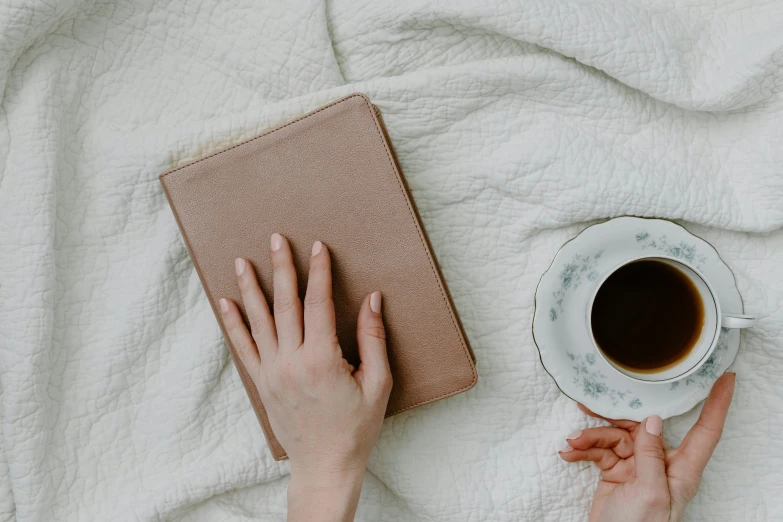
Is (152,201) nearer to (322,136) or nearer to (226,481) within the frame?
(322,136)

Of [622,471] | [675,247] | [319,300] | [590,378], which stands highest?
[319,300]

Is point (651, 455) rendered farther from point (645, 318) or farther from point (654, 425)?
point (645, 318)

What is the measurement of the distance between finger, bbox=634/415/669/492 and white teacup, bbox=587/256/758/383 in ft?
0.21

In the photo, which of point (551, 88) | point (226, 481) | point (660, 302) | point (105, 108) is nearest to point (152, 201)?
point (105, 108)

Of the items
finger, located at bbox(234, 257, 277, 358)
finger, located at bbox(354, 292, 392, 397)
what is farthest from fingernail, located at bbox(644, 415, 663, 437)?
finger, located at bbox(234, 257, 277, 358)

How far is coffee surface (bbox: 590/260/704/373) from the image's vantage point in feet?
2.17

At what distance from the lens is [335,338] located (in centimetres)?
62

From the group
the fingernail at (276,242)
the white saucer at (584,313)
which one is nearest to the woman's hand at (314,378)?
the fingernail at (276,242)

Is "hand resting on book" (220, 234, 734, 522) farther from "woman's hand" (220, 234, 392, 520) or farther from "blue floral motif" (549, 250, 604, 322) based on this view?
"blue floral motif" (549, 250, 604, 322)

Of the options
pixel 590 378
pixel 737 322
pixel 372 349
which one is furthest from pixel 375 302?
pixel 737 322

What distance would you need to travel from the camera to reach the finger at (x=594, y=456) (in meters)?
0.71

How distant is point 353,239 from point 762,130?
0.49 metres

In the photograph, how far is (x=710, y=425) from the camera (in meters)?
0.69

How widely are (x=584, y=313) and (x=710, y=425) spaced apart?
194 mm
